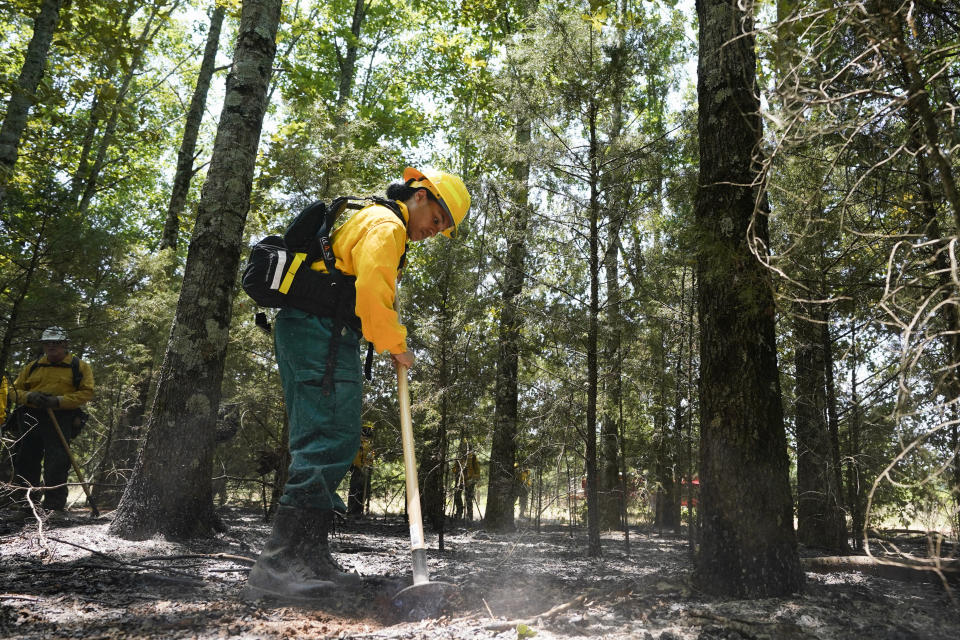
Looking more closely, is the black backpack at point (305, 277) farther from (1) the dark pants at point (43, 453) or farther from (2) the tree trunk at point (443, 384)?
(1) the dark pants at point (43, 453)

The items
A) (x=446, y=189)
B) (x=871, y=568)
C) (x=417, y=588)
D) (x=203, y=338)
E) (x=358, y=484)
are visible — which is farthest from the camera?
(x=358, y=484)

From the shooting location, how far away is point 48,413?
6582mm

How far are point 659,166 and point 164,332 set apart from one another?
960cm

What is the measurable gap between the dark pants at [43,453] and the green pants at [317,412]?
196 inches

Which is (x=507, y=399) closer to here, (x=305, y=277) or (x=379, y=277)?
(x=305, y=277)

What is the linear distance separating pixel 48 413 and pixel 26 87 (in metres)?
Answer: 4.40

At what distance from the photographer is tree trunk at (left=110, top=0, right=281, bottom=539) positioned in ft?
15.4

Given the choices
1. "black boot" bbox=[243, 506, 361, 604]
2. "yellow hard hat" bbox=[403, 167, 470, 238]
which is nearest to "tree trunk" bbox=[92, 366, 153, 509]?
"black boot" bbox=[243, 506, 361, 604]

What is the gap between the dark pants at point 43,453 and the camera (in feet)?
21.5

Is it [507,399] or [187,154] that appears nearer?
[507,399]

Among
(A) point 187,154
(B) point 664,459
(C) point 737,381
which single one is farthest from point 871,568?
(A) point 187,154

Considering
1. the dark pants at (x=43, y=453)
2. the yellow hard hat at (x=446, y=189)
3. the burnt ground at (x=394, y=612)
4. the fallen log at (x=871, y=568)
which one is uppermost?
the yellow hard hat at (x=446, y=189)

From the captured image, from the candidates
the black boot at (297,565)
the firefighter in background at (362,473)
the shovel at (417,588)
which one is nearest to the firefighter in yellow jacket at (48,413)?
the firefighter in background at (362,473)

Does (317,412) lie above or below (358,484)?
above
